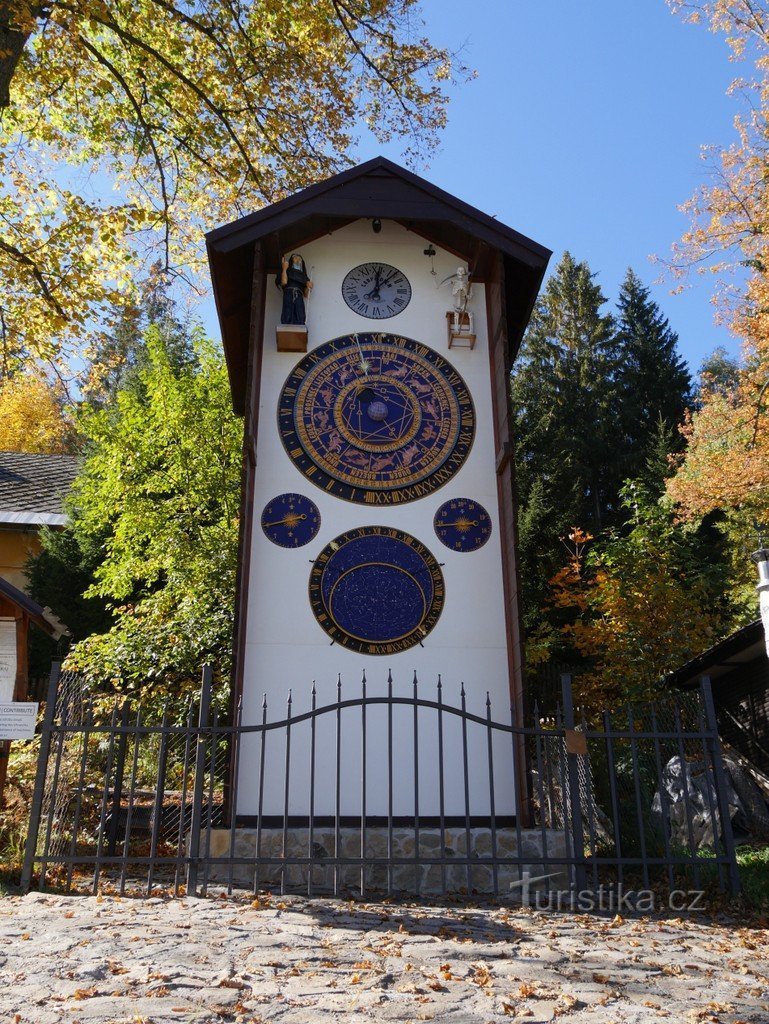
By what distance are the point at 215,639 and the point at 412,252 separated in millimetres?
6262

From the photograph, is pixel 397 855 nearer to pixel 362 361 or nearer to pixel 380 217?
pixel 362 361

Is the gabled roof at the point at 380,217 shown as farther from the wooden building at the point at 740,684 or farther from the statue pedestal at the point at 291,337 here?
the wooden building at the point at 740,684

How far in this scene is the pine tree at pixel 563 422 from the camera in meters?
21.6

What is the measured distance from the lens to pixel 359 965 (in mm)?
4793

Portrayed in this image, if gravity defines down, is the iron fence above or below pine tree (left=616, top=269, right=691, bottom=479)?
below

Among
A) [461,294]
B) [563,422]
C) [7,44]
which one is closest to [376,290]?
[461,294]

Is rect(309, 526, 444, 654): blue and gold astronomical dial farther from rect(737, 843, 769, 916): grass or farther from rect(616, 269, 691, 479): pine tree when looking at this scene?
rect(616, 269, 691, 479): pine tree

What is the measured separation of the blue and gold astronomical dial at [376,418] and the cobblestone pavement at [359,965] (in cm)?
429

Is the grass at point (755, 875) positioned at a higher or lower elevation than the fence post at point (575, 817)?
lower

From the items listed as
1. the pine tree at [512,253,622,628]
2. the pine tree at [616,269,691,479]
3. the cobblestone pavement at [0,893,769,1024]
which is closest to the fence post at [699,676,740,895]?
the cobblestone pavement at [0,893,769,1024]

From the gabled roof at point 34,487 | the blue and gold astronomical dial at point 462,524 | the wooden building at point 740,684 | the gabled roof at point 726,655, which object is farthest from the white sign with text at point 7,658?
the gabled roof at point 34,487

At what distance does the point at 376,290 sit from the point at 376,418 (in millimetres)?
1674

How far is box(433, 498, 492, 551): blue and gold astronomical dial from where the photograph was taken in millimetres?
9000

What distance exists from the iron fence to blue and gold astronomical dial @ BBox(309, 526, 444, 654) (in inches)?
23.3
